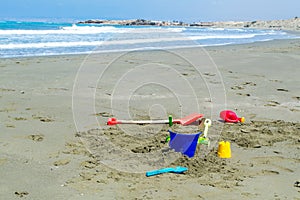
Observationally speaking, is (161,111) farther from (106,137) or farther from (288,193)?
(288,193)

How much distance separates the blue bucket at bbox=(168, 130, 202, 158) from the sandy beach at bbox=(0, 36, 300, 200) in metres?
0.10

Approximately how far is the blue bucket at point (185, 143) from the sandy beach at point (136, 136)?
103 millimetres

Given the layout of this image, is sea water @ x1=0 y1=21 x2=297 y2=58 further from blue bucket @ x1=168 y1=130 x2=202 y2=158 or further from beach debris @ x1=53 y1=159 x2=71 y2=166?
blue bucket @ x1=168 y1=130 x2=202 y2=158

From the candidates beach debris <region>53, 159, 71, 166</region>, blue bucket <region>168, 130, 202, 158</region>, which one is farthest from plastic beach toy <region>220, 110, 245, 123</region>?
beach debris <region>53, 159, 71, 166</region>

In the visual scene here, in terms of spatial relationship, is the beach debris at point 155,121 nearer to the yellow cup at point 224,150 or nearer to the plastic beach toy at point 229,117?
the plastic beach toy at point 229,117

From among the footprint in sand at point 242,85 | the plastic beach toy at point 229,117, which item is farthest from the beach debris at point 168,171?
the footprint in sand at point 242,85

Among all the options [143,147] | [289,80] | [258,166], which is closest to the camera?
[258,166]

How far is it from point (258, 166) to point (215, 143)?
753 mm

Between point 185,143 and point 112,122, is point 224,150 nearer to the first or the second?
point 185,143

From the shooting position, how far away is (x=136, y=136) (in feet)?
16.6

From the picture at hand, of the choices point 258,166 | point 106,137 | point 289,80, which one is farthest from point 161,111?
point 289,80

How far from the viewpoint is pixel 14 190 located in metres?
3.41

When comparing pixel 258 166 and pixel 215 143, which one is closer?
pixel 258 166

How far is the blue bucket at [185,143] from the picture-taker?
14.0 feet
